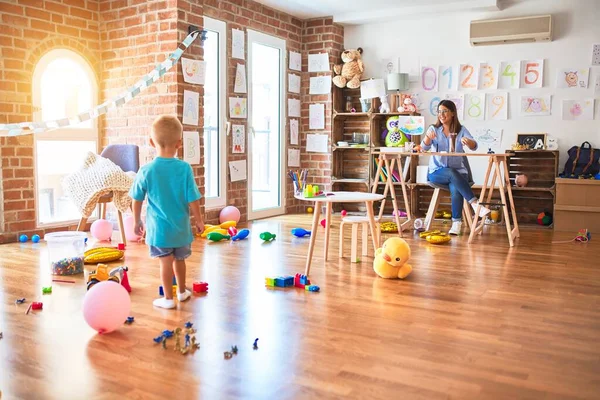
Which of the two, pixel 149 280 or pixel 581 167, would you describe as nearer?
pixel 149 280

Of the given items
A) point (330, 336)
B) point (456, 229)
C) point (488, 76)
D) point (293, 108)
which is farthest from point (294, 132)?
point (330, 336)

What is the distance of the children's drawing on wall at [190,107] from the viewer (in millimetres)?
5406

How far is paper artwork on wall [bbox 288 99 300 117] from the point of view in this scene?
7297 millimetres

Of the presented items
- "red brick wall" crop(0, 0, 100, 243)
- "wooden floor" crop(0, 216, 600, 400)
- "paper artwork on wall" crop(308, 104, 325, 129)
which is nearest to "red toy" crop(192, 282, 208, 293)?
"wooden floor" crop(0, 216, 600, 400)

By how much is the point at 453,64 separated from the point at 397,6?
35.0 inches

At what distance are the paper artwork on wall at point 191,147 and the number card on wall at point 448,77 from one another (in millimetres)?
2915

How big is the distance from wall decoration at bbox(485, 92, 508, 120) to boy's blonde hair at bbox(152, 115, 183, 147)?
455 cm

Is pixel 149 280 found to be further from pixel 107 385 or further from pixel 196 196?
pixel 107 385

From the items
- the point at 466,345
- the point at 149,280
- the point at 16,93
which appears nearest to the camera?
the point at 466,345

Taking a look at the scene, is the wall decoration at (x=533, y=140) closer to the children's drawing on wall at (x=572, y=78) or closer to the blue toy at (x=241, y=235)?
the children's drawing on wall at (x=572, y=78)

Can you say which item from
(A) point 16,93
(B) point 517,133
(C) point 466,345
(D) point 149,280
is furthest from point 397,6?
(C) point 466,345

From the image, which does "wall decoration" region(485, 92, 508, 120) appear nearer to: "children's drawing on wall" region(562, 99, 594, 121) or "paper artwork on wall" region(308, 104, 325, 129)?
"children's drawing on wall" region(562, 99, 594, 121)

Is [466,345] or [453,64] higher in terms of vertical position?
[453,64]

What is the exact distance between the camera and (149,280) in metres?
3.62
